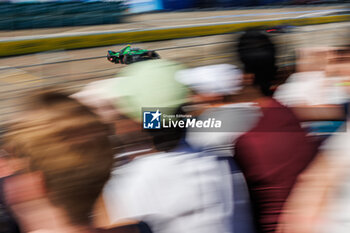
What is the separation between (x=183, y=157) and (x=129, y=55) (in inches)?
32.0

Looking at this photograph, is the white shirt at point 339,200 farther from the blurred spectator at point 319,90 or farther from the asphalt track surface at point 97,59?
the asphalt track surface at point 97,59

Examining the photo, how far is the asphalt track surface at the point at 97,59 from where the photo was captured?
5.60 feet

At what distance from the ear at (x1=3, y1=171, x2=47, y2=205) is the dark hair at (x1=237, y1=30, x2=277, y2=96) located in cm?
95

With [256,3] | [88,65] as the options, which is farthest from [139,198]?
[256,3]

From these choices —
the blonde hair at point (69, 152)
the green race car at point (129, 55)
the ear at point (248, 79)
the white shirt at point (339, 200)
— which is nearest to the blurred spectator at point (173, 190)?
the blonde hair at point (69, 152)

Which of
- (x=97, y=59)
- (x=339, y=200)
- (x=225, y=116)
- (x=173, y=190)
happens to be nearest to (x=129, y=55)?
(x=97, y=59)

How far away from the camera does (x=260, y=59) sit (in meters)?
1.51

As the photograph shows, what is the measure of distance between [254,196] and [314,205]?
0.23 meters

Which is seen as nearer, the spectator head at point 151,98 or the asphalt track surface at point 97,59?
the spectator head at point 151,98

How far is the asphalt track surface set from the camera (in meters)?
1.71

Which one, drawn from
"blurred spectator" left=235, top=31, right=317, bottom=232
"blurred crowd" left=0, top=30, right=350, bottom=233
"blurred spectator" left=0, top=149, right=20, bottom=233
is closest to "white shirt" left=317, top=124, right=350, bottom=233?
"blurred crowd" left=0, top=30, right=350, bottom=233

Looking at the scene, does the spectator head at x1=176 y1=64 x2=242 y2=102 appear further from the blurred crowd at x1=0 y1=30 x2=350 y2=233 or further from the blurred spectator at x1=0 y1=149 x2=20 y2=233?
the blurred spectator at x1=0 y1=149 x2=20 y2=233

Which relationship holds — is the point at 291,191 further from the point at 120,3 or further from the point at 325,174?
the point at 120,3

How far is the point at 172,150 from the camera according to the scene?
3.99ft
